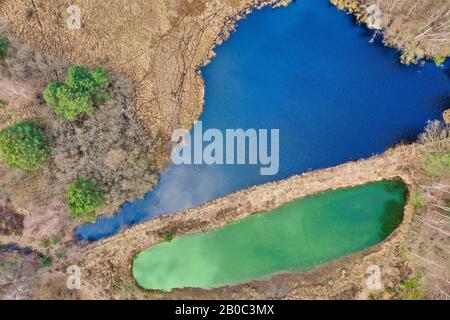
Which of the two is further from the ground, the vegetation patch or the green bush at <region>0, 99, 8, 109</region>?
the green bush at <region>0, 99, 8, 109</region>

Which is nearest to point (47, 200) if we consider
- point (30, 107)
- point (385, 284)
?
point (30, 107)

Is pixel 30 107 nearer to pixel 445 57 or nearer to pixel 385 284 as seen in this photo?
pixel 385 284

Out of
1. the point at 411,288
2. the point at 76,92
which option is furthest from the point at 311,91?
the point at 76,92

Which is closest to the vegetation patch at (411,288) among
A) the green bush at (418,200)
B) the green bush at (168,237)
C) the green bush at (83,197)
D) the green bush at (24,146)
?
the green bush at (418,200)

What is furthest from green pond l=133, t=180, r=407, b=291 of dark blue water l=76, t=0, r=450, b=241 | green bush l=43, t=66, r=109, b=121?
green bush l=43, t=66, r=109, b=121

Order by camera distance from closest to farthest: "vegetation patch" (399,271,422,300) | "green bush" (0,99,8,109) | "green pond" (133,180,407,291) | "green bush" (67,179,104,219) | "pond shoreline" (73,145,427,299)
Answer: "green bush" (67,179,104,219) → "green bush" (0,99,8,109) → "vegetation patch" (399,271,422,300) → "pond shoreline" (73,145,427,299) → "green pond" (133,180,407,291)

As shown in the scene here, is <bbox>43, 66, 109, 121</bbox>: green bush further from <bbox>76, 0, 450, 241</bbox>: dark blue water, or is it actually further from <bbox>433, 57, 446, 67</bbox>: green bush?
<bbox>433, 57, 446, 67</bbox>: green bush
